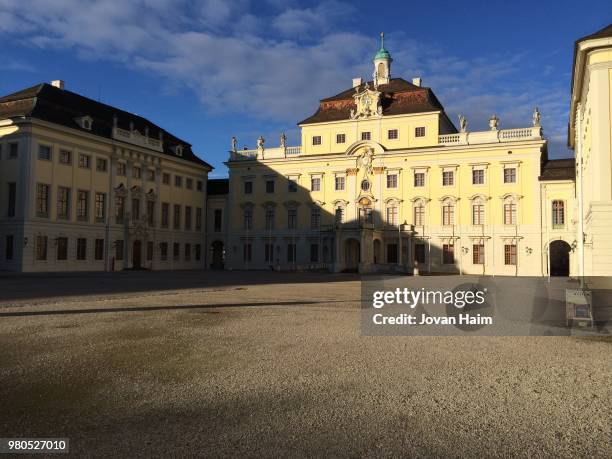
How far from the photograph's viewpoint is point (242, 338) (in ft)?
34.8

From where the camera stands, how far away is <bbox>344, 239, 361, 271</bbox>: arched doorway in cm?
5384

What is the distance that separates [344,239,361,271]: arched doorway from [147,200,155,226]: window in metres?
19.7

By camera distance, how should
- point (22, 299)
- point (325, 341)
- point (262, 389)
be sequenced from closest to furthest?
point (262, 389) < point (325, 341) < point (22, 299)

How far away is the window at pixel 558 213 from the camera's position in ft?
155

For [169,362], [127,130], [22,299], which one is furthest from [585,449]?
[127,130]

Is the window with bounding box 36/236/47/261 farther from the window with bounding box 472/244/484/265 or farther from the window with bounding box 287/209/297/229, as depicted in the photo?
the window with bounding box 472/244/484/265

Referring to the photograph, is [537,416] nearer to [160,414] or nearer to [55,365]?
[160,414]

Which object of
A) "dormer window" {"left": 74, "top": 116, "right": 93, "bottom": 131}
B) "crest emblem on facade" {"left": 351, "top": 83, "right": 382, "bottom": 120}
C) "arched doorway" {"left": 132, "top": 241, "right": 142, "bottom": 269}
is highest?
"crest emblem on facade" {"left": 351, "top": 83, "right": 382, "bottom": 120}

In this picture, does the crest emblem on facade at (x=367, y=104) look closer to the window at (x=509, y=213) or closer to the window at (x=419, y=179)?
the window at (x=419, y=179)

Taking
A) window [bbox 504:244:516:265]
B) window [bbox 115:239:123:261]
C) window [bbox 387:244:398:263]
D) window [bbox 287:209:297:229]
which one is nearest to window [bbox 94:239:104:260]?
window [bbox 115:239:123:261]

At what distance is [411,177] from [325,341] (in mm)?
44547

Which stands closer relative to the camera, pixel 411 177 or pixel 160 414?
pixel 160 414

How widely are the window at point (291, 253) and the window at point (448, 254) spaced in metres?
15.9

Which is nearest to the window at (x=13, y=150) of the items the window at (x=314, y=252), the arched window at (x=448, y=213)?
the window at (x=314, y=252)
